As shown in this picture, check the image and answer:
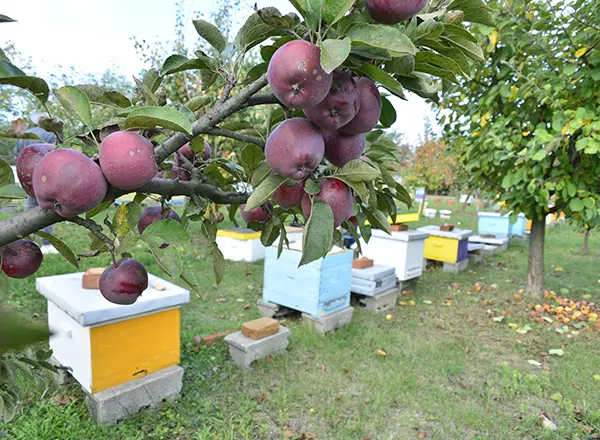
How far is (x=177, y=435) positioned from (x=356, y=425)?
1163mm

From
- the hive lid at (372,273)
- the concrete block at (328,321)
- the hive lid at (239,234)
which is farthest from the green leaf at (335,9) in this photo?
the hive lid at (239,234)

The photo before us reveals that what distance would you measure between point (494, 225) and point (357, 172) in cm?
1088

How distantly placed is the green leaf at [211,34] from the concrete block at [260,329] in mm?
2916

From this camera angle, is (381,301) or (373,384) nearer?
(373,384)

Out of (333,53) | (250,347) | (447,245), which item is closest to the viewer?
(333,53)

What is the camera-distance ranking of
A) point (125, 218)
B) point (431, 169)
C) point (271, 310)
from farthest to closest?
point (431, 169), point (271, 310), point (125, 218)

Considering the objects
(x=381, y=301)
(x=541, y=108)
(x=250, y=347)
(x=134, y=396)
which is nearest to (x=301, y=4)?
(x=134, y=396)

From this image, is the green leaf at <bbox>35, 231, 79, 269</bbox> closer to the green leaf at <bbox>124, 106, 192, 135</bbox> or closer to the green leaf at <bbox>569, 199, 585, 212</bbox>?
the green leaf at <bbox>124, 106, 192, 135</bbox>

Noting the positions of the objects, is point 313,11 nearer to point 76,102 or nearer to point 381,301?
point 76,102

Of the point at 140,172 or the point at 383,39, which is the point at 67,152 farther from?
the point at 383,39

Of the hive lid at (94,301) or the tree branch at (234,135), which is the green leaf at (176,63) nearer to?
the tree branch at (234,135)

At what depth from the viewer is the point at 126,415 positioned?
271 cm

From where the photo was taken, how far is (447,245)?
6.79 m

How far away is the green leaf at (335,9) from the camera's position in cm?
57
